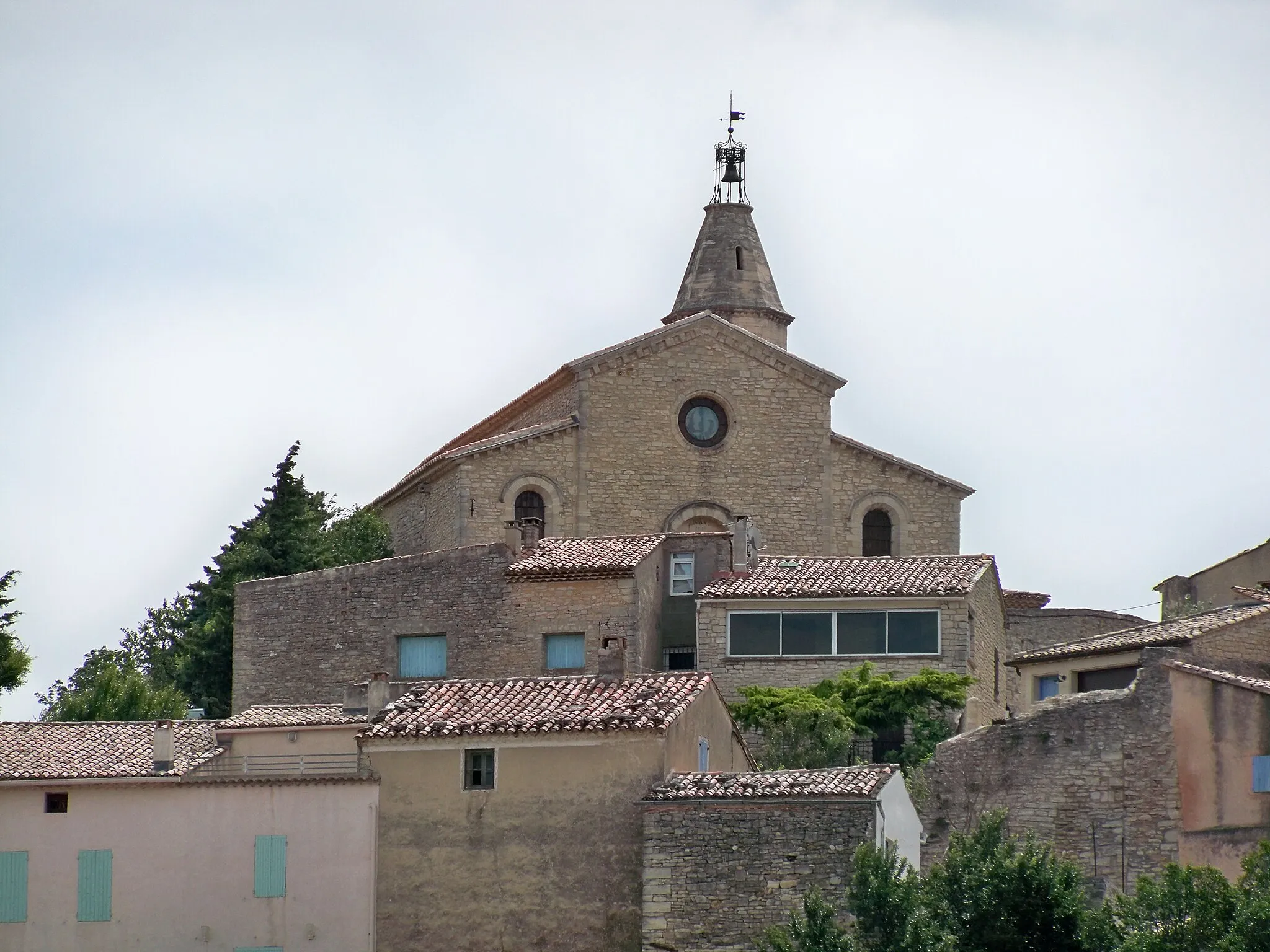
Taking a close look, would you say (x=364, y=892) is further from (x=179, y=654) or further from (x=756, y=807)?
(x=179, y=654)

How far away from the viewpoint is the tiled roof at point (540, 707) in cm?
3947

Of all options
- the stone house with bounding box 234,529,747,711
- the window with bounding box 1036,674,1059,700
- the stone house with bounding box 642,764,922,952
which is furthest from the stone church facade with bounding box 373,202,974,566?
the stone house with bounding box 642,764,922,952

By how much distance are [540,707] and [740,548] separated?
15.0 metres

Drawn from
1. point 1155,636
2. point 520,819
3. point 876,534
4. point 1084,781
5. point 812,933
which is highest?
point 876,534

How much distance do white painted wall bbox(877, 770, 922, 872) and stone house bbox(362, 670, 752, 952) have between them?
310 centimetres

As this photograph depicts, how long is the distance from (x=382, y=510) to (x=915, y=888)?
3497 centimetres

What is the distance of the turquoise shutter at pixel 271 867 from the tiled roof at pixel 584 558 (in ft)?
46.1

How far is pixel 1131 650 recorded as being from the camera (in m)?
47.7

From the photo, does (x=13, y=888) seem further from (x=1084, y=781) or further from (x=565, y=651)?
(x=1084, y=781)

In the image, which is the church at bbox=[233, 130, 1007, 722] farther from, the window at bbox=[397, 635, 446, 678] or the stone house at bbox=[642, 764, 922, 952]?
the stone house at bbox=[642, 764, 922, 952]

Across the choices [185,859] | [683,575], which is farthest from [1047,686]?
[185,859]

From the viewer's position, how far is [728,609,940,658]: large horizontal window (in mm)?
51781

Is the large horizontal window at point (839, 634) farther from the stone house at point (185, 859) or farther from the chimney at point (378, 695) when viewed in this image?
the stone house at point (185, 859)

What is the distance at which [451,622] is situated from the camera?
178 feet
